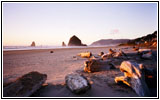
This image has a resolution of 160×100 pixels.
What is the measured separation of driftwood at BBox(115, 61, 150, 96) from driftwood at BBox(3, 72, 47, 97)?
2.55 m

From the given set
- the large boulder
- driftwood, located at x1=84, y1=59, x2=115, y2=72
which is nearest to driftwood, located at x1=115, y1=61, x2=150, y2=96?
the large boulder

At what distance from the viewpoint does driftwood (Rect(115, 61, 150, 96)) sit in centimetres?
260

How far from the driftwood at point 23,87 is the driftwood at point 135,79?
255cm

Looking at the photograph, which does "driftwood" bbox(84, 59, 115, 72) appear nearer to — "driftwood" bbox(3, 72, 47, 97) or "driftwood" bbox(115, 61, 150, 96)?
"driftwood" bbox(115, 61, 150, 96)

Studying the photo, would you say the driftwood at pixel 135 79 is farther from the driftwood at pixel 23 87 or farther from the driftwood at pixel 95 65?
the driftwood at pixel 23 87

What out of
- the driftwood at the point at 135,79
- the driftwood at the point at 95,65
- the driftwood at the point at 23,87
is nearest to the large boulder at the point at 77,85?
the driftwood at the point at 23,87

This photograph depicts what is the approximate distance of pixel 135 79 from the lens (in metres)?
2.70

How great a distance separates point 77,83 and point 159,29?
335 cm

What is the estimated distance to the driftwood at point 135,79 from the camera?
2.60 m

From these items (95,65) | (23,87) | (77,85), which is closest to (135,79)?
(77,85)

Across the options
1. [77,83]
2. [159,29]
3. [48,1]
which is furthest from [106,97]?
[48,1]

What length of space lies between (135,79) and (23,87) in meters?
3.00

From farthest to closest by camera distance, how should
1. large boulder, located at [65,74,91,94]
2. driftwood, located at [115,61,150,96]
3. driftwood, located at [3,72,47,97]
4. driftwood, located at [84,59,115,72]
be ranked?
driftwood, located at [84,59,115,72] → driftwood, located at [115,61,150,96] → large boulder, located at [65,74,91,94] → driftwood, located at [3,72,47,97]

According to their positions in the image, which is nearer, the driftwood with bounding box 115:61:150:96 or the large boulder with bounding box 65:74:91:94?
the large boulder with bounding box 65:74:91:94
